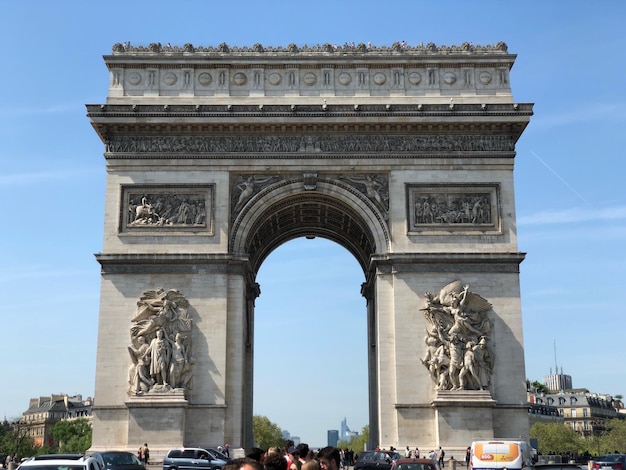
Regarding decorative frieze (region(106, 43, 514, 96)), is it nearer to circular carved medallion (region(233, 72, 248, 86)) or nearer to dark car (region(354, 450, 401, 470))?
circular carved medallion (region(233, 72, 248, 86))

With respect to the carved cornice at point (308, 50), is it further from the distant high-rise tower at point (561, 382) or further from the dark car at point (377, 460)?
the distant high-rise tower at point (561, 382)

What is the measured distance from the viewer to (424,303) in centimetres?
3553

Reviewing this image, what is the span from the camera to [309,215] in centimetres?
4122

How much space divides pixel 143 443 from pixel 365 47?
18.6 meters

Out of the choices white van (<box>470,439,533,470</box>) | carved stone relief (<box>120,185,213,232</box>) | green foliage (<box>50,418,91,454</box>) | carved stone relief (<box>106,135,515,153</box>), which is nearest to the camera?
white van (<box>470,439,533,470</box>)

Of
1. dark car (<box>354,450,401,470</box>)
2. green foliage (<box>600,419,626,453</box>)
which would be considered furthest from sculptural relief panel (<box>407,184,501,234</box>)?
green foliage (<box>600,419,626,453</box>)

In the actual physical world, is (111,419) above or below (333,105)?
below

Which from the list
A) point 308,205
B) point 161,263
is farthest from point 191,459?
point 308,205

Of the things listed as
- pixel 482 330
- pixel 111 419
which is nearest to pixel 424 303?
pixel 482 330

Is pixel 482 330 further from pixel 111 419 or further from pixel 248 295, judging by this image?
pixel 111 419

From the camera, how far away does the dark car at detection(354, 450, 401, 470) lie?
29.2 meters

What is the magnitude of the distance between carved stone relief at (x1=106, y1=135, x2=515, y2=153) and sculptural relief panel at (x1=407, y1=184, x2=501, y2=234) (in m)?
1.72

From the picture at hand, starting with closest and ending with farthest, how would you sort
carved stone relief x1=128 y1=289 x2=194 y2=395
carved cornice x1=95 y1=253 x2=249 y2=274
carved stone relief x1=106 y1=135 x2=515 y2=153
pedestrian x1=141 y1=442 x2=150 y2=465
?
pedestrian x1=141 y1=442 x2=150 y2=465 → carved stone relief x1=128 y1=289 x2=194 y2=395 → carved cornice x1=95 y1=253 x2=249 y2=274 → carved stone relief x1=106 y1=135 x2=515 y2=153

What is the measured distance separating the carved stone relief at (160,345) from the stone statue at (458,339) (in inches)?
372
